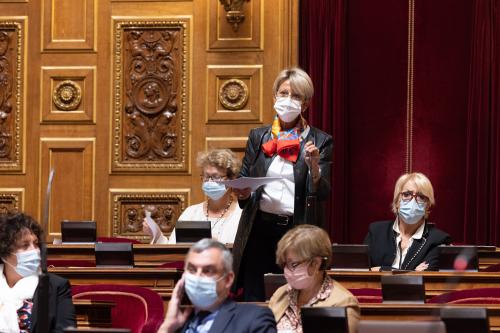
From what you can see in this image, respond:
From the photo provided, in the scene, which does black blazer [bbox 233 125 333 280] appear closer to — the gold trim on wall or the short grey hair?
the short grey hair

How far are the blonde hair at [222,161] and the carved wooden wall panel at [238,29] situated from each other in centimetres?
228

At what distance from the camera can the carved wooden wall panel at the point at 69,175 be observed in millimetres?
8836

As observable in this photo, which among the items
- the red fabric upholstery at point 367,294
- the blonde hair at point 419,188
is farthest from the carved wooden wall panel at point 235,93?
the red fabric upholstery at point 367,294

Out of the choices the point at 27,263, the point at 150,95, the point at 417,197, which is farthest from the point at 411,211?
the point at 150,95

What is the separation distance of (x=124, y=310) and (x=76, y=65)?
14.1 feet

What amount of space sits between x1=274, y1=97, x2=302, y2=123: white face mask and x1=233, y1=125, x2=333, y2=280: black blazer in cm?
11

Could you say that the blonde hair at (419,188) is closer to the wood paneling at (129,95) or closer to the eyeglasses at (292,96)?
the eyeglasses at (292,96)

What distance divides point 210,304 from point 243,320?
15 cm

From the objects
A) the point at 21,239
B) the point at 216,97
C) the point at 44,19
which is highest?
the point at 44,19

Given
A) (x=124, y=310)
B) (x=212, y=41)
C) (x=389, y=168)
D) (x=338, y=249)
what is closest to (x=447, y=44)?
(x=389, y=168)

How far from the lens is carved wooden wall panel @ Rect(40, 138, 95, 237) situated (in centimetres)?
884

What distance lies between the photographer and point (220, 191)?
665 cm

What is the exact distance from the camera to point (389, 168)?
8828 mm

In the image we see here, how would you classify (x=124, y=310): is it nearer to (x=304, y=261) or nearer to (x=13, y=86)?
(x=304, y=261)
